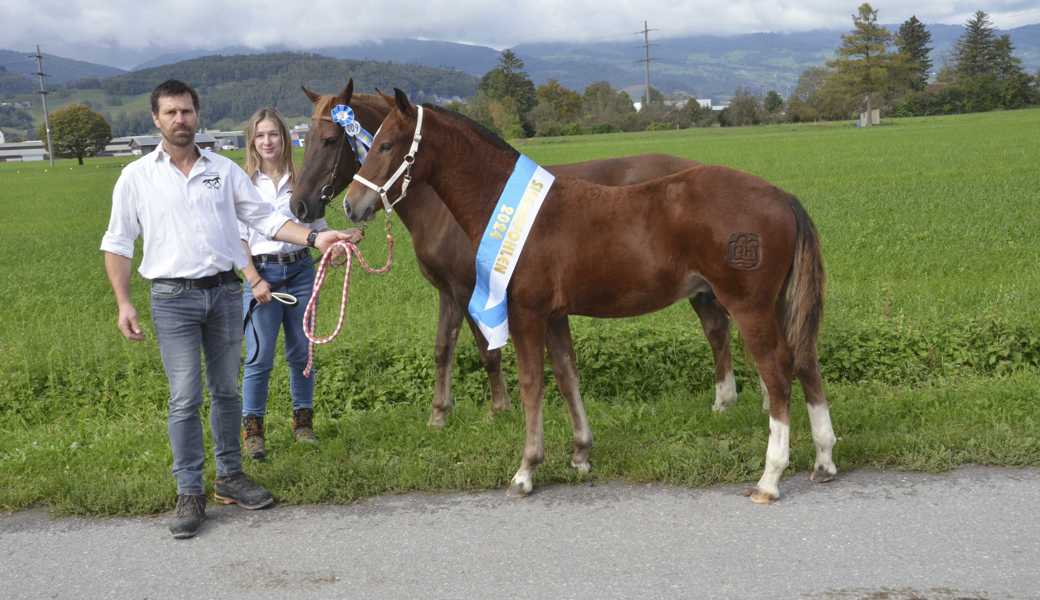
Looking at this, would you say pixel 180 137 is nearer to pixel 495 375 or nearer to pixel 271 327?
pixel 271 327

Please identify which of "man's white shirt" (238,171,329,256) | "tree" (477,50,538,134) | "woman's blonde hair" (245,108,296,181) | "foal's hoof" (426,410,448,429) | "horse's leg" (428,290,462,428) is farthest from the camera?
"tree" (477,50,538,134)

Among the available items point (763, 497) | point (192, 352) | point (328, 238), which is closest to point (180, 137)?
point (328, 238)

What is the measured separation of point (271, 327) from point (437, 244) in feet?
4.01

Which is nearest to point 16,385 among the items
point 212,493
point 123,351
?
point 123,351

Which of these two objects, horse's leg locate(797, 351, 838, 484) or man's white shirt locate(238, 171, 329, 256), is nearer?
horse's leg locate(797, 351, 838, 484)

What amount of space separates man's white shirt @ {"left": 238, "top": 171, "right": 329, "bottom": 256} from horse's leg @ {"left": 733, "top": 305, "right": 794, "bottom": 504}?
9.14 ft

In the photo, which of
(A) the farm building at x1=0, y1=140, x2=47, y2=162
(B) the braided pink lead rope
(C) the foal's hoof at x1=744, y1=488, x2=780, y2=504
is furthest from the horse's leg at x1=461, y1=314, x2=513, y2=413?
(A) the farm building at x1=0, y1=140, x2=47, y2=162

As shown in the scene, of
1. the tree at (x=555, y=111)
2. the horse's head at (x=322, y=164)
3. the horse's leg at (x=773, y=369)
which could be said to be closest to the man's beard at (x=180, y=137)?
the horse's head at (x=322, y=164)

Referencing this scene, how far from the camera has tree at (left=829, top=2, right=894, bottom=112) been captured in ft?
298

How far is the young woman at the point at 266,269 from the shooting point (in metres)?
5.66

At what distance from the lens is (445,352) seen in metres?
6.38

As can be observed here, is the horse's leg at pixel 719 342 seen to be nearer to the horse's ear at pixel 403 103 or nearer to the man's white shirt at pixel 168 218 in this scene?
the horse's ear at pixel 403 103

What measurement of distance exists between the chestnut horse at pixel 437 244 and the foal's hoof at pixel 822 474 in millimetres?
1571

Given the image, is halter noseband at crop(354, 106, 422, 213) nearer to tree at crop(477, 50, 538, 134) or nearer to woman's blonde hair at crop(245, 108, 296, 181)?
woman's blonde hair at crop(245, 108, 296, 181)
